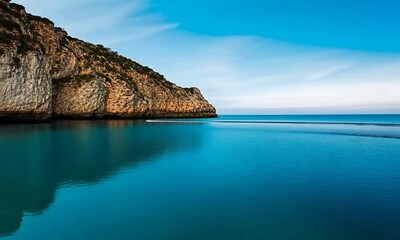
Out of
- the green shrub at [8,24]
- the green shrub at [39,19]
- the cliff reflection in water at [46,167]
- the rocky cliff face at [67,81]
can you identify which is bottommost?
the cliff reflection in water at [46,167]

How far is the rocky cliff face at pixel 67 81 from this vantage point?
39.4 m

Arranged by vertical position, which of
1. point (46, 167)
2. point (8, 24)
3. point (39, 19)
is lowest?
point (46, 167)

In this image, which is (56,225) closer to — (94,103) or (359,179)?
(359,179)

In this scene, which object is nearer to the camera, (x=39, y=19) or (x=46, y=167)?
(x=46, y=167)

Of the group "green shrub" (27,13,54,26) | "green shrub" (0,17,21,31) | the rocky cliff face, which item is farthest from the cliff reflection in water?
"green shrub" (27,13,54,26)

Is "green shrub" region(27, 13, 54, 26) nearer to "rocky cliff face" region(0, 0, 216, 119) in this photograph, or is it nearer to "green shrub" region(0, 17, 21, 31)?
"rocky cliff face" region(0, 0, 216, 119)

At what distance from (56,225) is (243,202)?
5493 mm

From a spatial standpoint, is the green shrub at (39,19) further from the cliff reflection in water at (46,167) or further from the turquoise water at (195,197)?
the turquoise water at (195,197)

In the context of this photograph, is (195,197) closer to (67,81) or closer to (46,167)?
(46,167)

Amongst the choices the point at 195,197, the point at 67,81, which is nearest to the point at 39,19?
the point at 67,81

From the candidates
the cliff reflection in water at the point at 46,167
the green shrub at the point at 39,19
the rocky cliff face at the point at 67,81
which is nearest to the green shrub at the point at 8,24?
the rocky cliff face at the point at 67,81

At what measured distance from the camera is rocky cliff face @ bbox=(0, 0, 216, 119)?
39406 millimetres

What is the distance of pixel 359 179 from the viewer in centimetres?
1252

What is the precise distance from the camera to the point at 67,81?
57500mm
